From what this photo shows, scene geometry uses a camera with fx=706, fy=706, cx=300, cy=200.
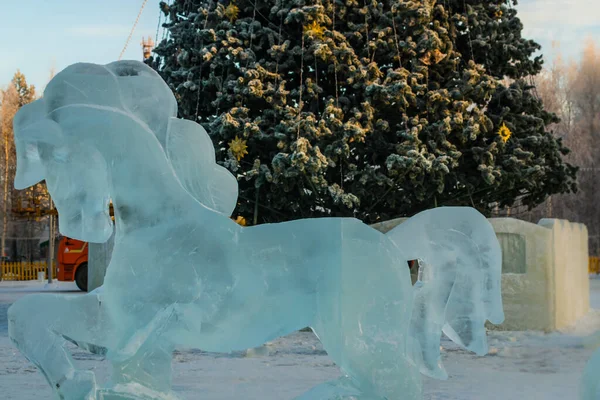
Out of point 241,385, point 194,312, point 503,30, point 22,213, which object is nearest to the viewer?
point 194,312

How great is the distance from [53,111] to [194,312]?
100 cm

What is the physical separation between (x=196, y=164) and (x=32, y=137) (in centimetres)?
69

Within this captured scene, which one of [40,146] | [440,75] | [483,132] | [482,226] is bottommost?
[482,226]

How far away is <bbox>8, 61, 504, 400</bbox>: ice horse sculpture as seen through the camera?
2.75 m

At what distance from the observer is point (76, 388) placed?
2715mm

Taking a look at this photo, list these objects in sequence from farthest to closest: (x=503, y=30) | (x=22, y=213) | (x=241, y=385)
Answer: (x=22, y=213) → (x=503, y=30) → (x=241, y=385)

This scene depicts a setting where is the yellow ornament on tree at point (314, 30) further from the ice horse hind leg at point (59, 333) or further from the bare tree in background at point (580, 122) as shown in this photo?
the bare tree in background at point (580, 122)

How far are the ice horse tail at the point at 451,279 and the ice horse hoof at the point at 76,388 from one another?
4.27 feet

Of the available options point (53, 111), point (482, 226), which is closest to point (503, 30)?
point (482, 226)

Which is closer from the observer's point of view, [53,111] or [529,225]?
[53,111]

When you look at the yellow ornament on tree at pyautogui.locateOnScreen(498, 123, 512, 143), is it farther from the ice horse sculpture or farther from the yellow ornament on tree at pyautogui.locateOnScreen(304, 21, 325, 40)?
the ice horse sculpture

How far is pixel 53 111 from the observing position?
2889mm

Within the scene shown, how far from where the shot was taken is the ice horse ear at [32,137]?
2.86m

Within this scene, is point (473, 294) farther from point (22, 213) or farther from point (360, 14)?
point (22, 213)
